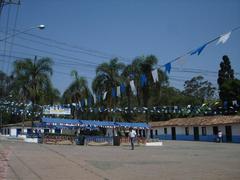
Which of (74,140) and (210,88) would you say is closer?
(74,140)

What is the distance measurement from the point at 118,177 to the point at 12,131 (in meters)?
69.9

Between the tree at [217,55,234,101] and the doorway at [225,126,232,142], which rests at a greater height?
the tree at [217,55,234,101]

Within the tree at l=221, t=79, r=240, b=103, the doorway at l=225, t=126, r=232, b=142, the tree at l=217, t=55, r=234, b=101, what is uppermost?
the tree at l=217, t=55, r=234, b=101

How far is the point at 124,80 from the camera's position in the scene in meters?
46.8

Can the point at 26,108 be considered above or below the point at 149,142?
above

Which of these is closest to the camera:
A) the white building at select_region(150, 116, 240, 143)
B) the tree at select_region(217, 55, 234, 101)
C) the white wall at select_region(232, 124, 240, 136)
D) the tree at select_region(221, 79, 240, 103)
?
the white wall at select_region(232, 124, 240, 136)

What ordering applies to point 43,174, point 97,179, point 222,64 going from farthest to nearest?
point 222,64 → point 43,174 → point 97,179

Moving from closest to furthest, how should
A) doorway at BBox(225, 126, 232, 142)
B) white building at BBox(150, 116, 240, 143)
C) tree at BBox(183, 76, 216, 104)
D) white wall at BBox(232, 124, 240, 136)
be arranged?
white wall at BBox(232, 124, 240, 136), white building at BBox(150, 116, 240, 143), doorway at BBox(225, 126, 232, 142), tree at BBox(183, 76, 216, 104)

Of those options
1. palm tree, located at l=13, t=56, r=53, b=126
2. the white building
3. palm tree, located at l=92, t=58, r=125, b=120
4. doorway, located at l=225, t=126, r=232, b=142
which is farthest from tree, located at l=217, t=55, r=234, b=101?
palm tree, located at l=13, t=56, r=53, b=126

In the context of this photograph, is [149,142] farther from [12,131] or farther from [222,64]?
[12,131]

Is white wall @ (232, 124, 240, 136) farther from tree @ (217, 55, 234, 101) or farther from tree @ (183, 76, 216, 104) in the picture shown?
tree @ (183, 76, 216, 104)

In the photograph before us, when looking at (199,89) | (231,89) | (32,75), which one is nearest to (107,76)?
(32,75)

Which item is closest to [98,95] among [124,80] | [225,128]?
[124,80]

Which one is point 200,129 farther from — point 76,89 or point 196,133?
point 76,89
